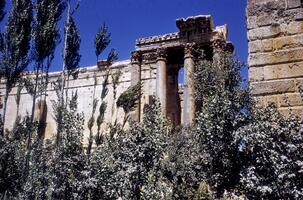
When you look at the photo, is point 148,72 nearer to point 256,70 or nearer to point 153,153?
point 153,153

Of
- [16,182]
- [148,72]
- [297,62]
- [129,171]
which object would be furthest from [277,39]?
[148,72]

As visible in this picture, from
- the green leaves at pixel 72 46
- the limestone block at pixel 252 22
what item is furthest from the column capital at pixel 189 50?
the limestone block at pixel 252 22

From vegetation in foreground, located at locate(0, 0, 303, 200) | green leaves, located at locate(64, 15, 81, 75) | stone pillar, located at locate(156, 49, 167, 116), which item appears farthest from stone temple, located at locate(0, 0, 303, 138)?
green leaves, located at locate(64, 15, 81, 75)

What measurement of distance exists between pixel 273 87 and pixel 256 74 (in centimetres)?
20

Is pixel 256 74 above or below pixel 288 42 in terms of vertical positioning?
below

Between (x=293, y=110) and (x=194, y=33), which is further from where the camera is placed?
(x=194, y=33)

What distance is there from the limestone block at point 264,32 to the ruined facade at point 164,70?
1524 centimetres

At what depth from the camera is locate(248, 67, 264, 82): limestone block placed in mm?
3564

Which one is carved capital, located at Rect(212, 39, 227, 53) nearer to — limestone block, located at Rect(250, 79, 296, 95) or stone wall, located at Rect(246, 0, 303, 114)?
stone wall, located at Rect(246, 0, 303, 114)

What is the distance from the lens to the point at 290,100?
345 centimetres

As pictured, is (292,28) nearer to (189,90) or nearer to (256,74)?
(256,74)

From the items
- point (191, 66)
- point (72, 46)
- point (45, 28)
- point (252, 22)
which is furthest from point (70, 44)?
point (252, 22)

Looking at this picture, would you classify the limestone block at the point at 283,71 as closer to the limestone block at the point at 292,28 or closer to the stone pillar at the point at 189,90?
the limestone block at the point at 292,28

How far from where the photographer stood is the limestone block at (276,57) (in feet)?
11.4
